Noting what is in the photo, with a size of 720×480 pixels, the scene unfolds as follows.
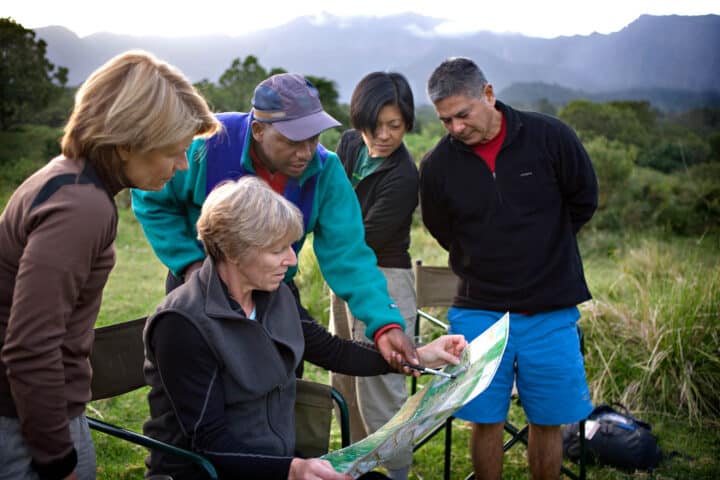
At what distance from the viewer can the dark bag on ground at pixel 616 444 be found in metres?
4.05

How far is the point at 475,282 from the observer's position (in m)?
3.20

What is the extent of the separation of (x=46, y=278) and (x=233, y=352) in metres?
0.67

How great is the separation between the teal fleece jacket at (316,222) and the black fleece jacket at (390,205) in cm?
78

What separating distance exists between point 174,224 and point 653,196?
10.8 metres

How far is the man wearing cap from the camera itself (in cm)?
254

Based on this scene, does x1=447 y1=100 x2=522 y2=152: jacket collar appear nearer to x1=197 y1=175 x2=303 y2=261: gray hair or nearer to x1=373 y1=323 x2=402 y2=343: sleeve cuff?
x1=373 y1=323 x2=402 y2=343: sleeve cuff

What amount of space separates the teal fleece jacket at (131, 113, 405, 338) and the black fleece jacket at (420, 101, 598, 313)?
0.63m

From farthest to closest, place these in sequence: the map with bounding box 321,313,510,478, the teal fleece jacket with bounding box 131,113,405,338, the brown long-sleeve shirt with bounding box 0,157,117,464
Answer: the teal fleece jacket with bounding box 131,113,405,338
the map with bounding box 321,313,510,478
the brown long-sleeve shirt with bounding box 0,157,117,464

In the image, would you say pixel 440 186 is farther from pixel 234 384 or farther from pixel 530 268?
pixel 234 384

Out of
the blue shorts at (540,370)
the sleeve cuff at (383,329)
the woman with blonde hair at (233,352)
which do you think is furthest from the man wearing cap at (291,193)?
the blue shorts at (540,370)

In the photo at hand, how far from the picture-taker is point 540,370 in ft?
10.2

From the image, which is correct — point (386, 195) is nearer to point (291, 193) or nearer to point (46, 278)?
point (291, 193)

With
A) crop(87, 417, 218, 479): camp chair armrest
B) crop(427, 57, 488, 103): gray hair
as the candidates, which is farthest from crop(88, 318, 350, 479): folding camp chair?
crop(427, 57, 488, 103): gray hair

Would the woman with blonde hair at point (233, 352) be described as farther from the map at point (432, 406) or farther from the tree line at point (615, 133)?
the tree line at point (615, 133)
